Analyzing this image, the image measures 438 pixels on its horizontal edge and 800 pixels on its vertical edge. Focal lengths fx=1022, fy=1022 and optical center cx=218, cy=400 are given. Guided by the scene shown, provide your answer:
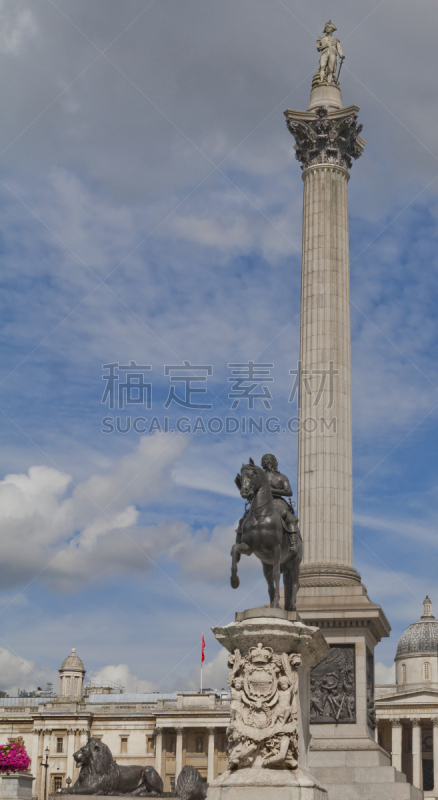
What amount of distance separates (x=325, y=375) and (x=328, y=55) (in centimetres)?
1467

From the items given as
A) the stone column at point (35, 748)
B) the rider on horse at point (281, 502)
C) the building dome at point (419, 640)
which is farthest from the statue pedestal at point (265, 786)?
the building dome at point (419, 640)

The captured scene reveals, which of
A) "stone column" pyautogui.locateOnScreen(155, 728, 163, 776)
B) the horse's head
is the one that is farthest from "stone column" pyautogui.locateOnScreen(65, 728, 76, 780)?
the horse's head

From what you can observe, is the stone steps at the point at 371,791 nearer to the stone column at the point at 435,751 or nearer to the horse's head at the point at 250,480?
the horse's head at the point at 250,480

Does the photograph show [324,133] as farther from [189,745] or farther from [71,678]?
[71,678]

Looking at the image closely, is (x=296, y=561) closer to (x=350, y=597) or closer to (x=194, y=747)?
(x=350, y=597)

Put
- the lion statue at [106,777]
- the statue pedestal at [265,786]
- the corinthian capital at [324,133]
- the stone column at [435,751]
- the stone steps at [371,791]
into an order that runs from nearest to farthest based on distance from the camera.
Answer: the statue pedestal at [265,786], the lion statue at [106,777], the stone steps at [371,791], the corinthian capital at [324,133], the stone column at [435,751]

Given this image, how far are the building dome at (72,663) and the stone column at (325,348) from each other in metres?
88.0

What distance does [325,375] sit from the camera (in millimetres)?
38750

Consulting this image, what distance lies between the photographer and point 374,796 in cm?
2973

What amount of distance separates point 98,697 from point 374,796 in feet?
332

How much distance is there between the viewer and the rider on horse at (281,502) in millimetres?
19500

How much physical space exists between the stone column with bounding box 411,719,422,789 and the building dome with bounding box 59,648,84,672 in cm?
3901

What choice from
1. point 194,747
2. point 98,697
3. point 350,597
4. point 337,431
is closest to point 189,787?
point 350,597

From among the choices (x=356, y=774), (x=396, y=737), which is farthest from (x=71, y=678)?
(x=356, y=774)
